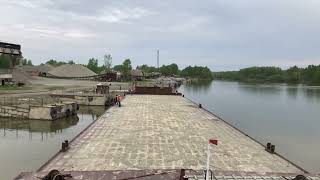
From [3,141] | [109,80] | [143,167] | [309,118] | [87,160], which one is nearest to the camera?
[143,167]

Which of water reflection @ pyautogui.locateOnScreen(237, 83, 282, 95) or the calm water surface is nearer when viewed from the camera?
the calm water surface

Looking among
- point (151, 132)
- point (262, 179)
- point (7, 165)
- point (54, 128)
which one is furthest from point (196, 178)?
point (54, 128)

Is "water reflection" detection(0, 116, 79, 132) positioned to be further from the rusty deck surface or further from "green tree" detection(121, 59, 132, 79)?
"green tree" detection(121, 59, 132, 79)

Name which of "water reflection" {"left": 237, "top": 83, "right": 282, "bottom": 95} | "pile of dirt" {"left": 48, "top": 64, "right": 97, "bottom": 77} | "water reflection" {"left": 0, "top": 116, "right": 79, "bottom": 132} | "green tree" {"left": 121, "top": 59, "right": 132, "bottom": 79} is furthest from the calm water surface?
"green tree" {"left": 121, "top": 59, "right": 132, "bottom": 79}

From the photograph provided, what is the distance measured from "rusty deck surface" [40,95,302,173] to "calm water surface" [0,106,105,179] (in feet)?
10.9

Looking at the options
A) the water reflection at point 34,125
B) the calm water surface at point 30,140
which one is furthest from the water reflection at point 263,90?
the water reflection at point 34,125

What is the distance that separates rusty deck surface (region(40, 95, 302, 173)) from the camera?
52.5 feet

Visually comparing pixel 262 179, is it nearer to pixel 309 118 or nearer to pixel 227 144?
pixel 227 144

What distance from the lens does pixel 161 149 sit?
756 inches

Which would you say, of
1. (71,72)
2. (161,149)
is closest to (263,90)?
(71,72)

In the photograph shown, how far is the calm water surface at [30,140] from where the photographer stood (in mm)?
21997

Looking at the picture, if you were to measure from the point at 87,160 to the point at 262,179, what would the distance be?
718cm

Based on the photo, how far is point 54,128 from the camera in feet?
119

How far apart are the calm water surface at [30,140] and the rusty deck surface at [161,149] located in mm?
3319
